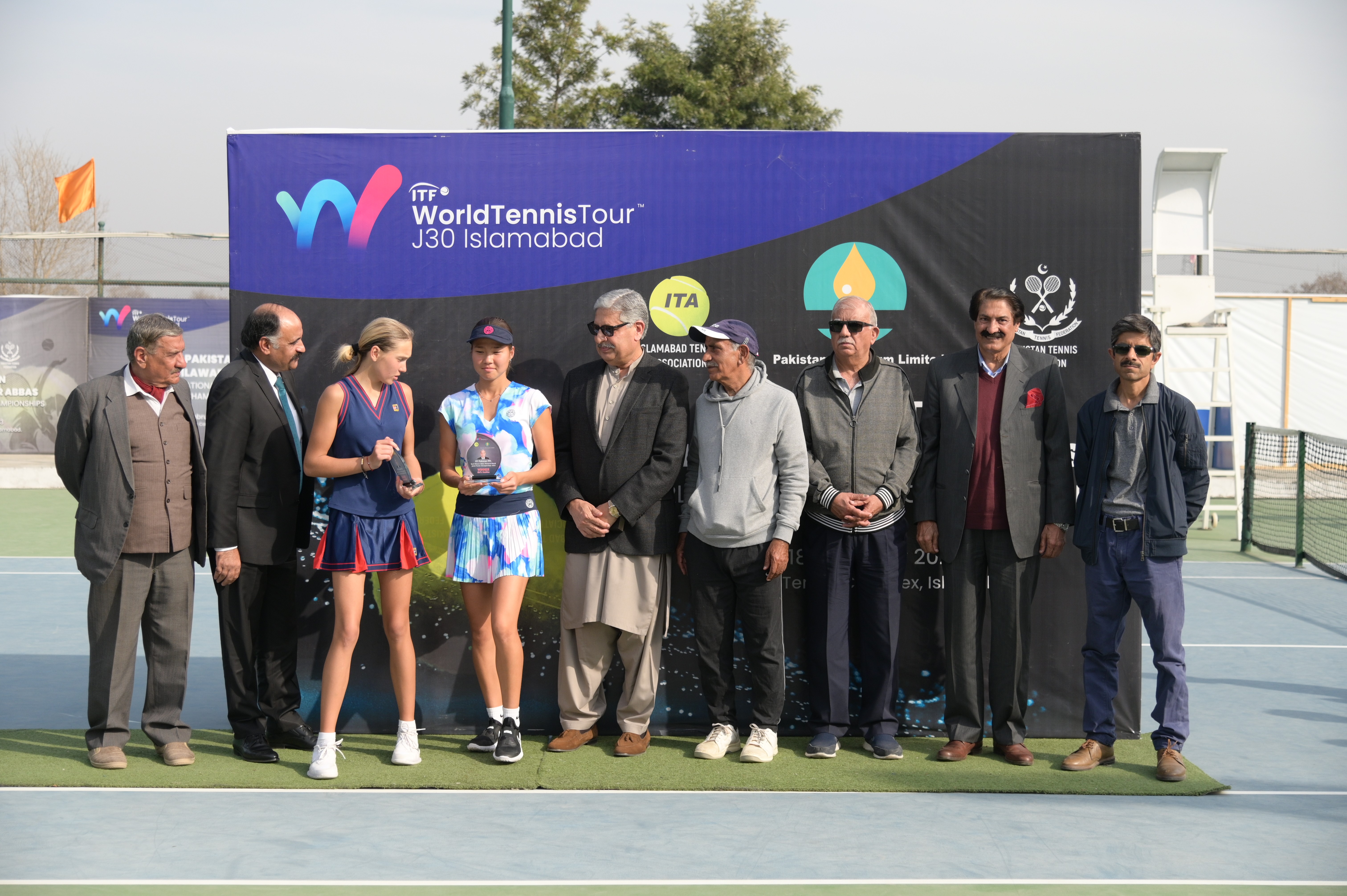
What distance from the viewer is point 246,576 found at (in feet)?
16.9

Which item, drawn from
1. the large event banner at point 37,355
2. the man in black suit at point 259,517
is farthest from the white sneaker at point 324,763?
the large event banner at point 37,355

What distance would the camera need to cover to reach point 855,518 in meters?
5.11

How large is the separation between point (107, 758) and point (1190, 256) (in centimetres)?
1175

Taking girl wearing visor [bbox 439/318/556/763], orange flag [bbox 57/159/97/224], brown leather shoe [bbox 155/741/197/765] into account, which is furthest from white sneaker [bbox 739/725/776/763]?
orange flag [bbox 57/159/97/224]

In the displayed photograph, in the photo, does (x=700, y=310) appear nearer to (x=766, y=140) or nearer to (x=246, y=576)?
(x=766, y=140)

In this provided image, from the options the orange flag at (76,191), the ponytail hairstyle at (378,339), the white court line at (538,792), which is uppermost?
the orange flag at (76,191)

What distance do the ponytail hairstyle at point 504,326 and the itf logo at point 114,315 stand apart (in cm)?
1317

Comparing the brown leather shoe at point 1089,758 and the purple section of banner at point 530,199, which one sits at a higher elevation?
the purple section of banner at point 530,199

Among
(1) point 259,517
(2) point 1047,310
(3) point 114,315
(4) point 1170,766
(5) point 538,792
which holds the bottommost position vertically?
(5) point 538,792

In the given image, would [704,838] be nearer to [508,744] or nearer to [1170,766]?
[508,744]

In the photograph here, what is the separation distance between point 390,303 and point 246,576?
4.72ft

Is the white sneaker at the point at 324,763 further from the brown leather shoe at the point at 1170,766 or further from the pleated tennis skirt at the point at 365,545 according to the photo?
the brown leather shoe at the point at 1170,766

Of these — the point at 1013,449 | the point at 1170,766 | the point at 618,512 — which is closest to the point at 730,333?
the point at 618,512

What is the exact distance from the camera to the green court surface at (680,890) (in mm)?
3699
